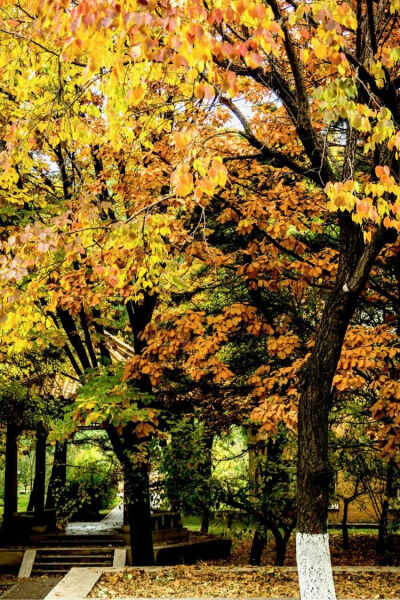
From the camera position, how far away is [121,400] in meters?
9.15

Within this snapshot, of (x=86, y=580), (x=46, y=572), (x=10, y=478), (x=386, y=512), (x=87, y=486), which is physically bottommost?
(x=46, y=572)

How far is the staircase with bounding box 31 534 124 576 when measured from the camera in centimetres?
1611

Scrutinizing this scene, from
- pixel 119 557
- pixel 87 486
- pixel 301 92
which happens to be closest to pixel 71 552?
pixel 119 557

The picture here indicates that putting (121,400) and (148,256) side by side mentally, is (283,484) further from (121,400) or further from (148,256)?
(148,256)

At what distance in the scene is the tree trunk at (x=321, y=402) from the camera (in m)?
5.57

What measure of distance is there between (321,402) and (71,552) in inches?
536

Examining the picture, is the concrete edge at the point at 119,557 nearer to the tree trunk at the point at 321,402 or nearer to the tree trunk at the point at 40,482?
the tree trunk at the point at 40,482

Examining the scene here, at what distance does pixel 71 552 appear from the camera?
1705 centimetres

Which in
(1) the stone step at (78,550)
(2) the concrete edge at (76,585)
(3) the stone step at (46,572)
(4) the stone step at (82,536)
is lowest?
(3) the stone step at (46,572)

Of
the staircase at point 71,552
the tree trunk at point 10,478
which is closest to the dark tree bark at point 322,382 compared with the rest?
the staircase at point 71,552

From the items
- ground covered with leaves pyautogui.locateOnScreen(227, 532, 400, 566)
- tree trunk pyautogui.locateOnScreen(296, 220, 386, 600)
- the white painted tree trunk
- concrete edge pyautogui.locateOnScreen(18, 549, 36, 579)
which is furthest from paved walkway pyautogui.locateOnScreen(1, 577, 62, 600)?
tree trunk pyautogui.locateOnScreen(296, 220, 386, 600)

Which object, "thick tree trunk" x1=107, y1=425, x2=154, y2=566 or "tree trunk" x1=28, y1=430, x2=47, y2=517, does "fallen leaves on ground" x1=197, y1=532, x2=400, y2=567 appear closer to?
"thick tree trunk" x1=107, y1=425, x2=154, y2=566

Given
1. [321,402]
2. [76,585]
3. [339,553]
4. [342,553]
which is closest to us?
[321,402]

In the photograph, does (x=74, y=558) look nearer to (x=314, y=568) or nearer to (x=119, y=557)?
(x=119, y=557)
